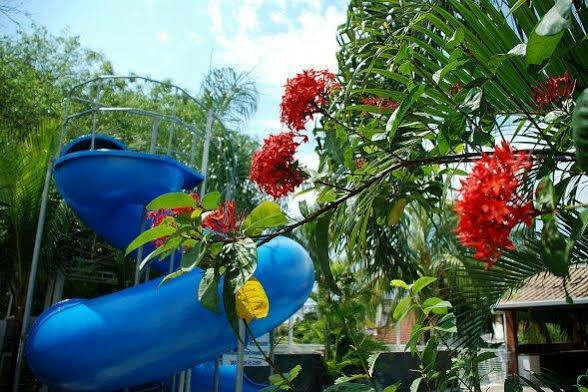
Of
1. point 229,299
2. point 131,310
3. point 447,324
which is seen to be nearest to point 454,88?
point 447,324

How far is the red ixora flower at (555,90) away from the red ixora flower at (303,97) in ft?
2.60

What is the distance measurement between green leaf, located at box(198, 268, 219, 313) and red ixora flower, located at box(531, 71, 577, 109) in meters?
0.98

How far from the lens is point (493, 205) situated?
32.6 inches

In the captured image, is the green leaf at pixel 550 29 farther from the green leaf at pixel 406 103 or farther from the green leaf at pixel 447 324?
the green leaf at pixel 447 324

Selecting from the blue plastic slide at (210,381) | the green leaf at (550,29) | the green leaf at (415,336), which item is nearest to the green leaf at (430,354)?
the green leaf at (415,336)

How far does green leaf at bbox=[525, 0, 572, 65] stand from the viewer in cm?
77

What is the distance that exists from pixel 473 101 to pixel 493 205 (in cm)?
46

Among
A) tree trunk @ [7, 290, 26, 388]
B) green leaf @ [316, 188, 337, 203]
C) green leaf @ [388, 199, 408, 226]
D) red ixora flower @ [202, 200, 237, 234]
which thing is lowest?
tree trunk @ [7, 290, 26, 388]

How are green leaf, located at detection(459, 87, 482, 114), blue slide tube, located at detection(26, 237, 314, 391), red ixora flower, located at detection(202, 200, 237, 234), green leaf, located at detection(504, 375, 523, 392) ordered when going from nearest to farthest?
1. green leaf, located at detection(459, 87, 482, 114)
2. red ixora flower, located at detection(202, 200, 237, 234)
3. green leaf, located at detection(504, 375, 523, 392)
4. blue slide tube, located at detection(26, 237, 314, 391)

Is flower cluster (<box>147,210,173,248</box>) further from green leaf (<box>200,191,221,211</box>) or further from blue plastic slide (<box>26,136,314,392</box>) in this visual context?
blue plastic slide (<box>26,136,314,392</box>)

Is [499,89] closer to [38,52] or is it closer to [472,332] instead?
[472,332]

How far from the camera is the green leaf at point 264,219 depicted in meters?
1.33

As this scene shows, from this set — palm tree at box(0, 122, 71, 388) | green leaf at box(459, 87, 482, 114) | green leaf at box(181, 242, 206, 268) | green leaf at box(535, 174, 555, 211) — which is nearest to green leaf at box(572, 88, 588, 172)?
green leaf at box(535, 174, 555, 211)

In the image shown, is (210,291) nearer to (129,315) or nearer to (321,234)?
A: (321,234)
